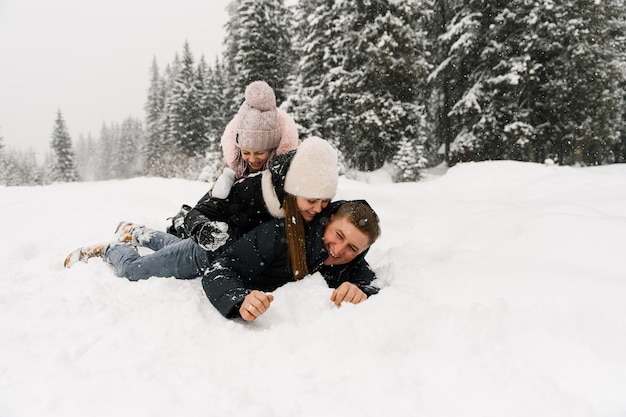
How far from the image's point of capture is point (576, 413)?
4.08 feet

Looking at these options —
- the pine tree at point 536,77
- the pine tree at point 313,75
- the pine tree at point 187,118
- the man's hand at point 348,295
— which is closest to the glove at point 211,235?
the man's hand at point 348,295

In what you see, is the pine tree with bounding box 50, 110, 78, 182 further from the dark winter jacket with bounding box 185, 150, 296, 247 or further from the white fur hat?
the white fur hat

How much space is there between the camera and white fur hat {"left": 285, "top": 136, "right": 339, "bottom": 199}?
242 centimetres

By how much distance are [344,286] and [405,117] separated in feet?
39.9

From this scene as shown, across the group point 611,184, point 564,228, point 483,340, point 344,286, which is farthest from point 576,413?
point 611,184

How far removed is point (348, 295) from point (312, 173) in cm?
80

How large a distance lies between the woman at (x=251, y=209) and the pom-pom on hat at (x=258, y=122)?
68 centimetres

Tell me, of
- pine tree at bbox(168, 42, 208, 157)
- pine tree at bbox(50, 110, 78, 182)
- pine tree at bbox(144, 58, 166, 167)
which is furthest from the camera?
pine tree at bbox(50, 110, 78, 182)

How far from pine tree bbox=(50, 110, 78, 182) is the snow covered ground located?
3845 cm

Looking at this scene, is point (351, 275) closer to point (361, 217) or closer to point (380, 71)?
point (361, 217)

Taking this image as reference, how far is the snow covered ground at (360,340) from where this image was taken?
1.38 meters

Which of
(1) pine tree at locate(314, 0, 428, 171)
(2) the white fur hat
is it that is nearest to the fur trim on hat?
(2) the white fur hat

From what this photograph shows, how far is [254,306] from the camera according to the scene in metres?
2.03

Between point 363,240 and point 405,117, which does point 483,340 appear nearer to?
point 363,240
